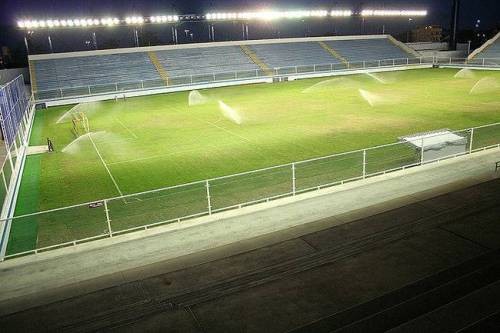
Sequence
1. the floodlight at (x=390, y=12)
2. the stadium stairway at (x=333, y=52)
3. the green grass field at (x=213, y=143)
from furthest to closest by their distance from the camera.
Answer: the floodlight at (x=390, y=12), the stadium stairway at (x=333, y=52), the green grass field at (x=213, y=143)

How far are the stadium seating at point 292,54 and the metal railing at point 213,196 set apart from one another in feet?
137

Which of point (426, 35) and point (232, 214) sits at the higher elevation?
point (426, 35)

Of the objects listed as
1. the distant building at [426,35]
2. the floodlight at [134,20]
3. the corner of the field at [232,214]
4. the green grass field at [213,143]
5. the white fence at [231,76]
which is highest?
the floodlight at [134,20]

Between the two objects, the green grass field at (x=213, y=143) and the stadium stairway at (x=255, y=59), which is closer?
the green grass field at (x=213, y=143)

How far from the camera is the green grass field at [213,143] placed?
13.2 metres

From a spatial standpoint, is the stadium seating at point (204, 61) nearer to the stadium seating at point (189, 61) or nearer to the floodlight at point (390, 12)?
the stadium seating at point (189, 61)

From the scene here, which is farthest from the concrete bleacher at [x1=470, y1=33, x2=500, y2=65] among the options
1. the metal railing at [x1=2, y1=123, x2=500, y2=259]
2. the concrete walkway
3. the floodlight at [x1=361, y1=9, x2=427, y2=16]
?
the concrete walkway

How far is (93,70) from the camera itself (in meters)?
48.6

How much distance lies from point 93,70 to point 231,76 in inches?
643

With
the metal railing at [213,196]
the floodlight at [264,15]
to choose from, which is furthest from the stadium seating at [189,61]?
the metal railing at [213,196]

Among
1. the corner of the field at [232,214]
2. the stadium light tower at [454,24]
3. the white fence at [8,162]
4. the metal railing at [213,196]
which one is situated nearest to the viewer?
the corner of the field at [232,214]

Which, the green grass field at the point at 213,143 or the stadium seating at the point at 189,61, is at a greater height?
the stadium seating at the point at 189,61

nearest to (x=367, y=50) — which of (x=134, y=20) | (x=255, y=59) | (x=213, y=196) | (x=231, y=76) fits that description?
(x=255, y=59)

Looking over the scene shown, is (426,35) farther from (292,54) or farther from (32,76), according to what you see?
(32,76)
